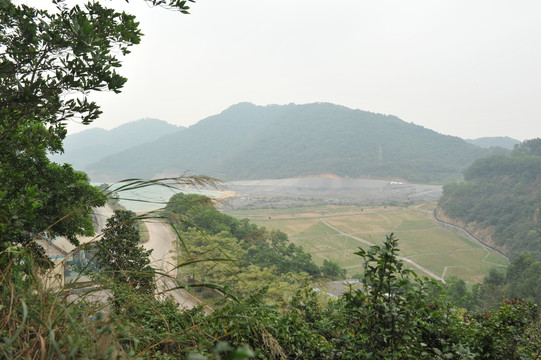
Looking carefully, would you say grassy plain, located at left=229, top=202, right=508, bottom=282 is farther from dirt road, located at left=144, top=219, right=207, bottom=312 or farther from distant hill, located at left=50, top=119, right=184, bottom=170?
distant hill, located at left=50, top=119, right=184, bottom=170

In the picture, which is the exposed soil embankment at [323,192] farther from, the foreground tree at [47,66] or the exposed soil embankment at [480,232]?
the foreground tree at [47,66]

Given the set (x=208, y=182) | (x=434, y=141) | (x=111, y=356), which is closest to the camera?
(x=111, y=356)

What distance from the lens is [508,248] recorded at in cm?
3278

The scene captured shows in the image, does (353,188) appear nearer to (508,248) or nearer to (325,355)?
(508,248)

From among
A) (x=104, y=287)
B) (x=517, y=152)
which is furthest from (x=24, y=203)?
(x=517, y=152)

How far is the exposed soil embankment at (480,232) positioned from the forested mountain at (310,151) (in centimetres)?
2995

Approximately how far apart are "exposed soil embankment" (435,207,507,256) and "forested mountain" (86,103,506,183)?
98.3ft

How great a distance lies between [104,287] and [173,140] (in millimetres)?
112351

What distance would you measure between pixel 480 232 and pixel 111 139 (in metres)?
147

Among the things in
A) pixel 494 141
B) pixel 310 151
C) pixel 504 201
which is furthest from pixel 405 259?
pixel 494 141

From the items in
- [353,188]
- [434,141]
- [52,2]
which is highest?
[434,141]

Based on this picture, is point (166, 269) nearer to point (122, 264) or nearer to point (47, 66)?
point (122, 264)

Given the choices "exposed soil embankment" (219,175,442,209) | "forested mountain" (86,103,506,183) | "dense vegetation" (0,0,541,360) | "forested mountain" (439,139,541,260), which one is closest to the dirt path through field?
"forested mountain" (439,139,541,260)

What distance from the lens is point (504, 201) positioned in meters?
40.8
